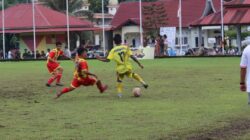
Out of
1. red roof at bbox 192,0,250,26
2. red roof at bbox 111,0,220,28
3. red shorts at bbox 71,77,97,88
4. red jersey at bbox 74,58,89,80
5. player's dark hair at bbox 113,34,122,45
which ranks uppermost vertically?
red roof at bbox 111,0,220,28

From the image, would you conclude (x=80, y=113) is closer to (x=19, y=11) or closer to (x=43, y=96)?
(x=43, y=96)

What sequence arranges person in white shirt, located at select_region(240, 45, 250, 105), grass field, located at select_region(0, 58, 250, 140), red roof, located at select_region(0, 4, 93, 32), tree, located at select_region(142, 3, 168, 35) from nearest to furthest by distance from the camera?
1. grass field, located at select_region(0, 58, 250, 140)
2. person in white shirt, located at select_region(240, 45, 250, 105)
3. red roof, located at select_region(0, 4, 93, 32)
4. tree, located at select_region(142, 3, 168, 35)

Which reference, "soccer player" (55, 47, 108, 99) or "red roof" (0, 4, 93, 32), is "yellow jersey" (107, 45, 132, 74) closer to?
"soccer player" (55, 47, 108, 99)

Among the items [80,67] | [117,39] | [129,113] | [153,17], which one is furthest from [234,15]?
[129,113]

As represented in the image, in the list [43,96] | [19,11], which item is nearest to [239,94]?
[43,96]

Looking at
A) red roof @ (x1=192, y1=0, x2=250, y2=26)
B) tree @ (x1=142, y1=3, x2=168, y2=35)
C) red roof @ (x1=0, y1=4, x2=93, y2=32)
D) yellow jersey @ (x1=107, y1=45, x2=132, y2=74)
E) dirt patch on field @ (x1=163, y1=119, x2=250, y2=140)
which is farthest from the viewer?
tree @ (x1=142, y1=3, x2=168, y2=35)

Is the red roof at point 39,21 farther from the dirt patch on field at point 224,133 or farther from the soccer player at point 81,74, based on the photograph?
the dirt patch on field at point 224,133

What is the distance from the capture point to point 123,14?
81.6 meters

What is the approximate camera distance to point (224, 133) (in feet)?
34.9

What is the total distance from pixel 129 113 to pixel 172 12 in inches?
2535

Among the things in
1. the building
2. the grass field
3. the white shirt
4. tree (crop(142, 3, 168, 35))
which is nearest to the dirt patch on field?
the grass field

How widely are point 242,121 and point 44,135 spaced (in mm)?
3728

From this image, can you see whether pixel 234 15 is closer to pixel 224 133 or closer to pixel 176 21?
pixel 176 21

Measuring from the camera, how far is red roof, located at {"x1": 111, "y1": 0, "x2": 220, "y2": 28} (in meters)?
74.5
